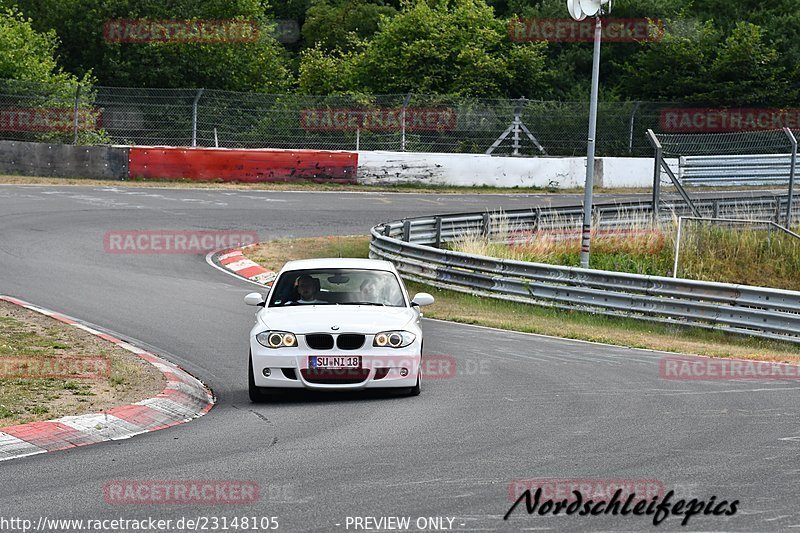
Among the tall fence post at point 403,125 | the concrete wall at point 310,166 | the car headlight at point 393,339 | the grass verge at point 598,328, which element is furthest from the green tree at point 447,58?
the car headlight at point 393,339

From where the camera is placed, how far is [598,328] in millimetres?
18000

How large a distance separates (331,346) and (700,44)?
3841 centimetres

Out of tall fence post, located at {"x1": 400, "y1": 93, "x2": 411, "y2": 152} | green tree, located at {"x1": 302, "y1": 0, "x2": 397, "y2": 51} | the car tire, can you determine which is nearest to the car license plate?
the car tire

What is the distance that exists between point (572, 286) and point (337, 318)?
365 inches

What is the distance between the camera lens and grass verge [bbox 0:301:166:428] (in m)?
10.0

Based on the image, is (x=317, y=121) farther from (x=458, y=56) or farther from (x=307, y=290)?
(x=307, y=290)

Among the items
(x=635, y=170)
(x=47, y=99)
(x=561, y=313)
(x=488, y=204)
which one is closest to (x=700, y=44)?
(x=635, y=170)

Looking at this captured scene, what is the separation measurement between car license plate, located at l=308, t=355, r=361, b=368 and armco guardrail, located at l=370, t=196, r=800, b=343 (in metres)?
8.50

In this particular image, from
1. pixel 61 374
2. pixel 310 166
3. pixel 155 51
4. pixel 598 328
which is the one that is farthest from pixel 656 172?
pixel 155 51

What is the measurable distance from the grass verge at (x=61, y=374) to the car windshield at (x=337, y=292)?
61.3 inches

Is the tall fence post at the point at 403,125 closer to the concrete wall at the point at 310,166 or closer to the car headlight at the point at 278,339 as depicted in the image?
the concrete wall at the point at 310,166

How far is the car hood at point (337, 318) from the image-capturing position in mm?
10805

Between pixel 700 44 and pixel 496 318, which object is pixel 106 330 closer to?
pixel 496 318

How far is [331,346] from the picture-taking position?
10812 mm
